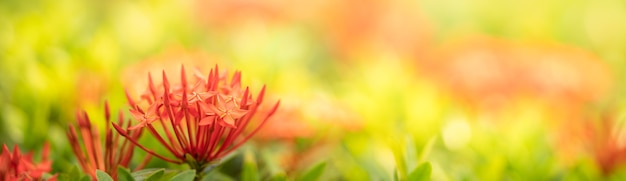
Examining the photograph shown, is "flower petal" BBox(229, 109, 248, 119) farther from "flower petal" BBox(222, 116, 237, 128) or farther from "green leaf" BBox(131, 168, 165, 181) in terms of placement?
"green leaf" BBox(131, 168, 165, 181)

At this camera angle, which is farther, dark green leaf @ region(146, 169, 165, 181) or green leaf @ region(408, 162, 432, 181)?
green leaf @ region(408, 162, 432, 181)

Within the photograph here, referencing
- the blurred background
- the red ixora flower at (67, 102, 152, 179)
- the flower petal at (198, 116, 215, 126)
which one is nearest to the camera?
the flower petal at (198, 116, 215, 126)

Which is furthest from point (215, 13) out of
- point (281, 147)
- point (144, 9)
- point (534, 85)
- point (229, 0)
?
point (281, 147)

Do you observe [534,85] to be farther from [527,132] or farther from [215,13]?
[215,13]

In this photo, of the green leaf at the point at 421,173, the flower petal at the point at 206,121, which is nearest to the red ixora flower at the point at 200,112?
the flower petal at the point at 206,121

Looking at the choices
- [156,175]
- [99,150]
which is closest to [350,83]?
[99,150]

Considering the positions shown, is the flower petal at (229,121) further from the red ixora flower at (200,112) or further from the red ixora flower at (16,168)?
the red ixora flower at (16,168)

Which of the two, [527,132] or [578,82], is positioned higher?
[527,132]

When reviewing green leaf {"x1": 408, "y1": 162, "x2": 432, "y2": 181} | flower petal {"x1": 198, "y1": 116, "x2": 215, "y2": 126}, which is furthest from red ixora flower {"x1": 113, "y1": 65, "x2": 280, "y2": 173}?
green leaf {"x1": 408, "y1": 162, "x2": 432, "y2": 181}
